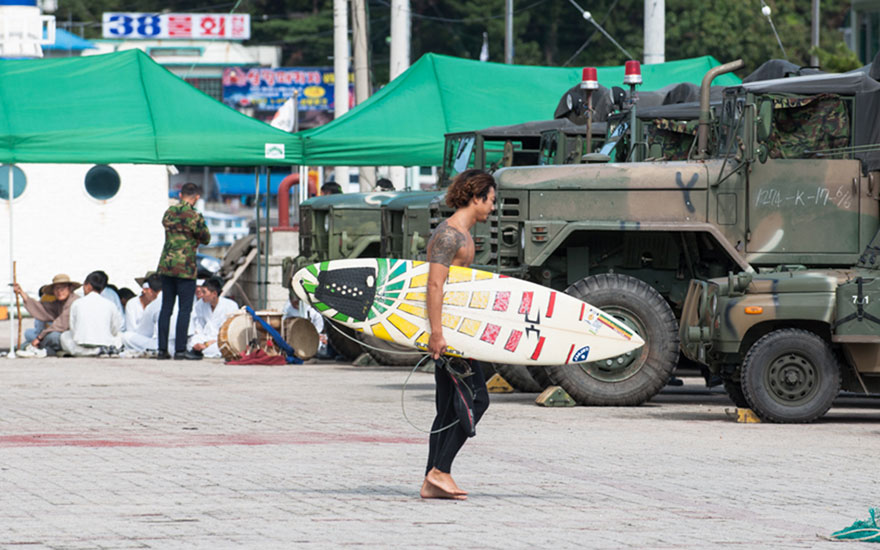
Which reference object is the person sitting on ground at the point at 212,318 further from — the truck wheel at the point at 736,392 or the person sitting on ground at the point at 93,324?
the truck wheel at the point at 736,392

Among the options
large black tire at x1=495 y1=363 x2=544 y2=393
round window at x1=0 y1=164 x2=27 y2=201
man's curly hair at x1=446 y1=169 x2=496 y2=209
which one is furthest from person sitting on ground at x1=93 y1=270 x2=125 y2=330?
man's curly hair at x1=446 y1=169 x2=496 y2=209

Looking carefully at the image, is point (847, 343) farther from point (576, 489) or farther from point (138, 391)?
point (138, 391)

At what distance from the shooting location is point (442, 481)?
827 centimetres

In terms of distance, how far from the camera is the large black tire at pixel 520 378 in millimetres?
15008

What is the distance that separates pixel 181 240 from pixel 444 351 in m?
11.4

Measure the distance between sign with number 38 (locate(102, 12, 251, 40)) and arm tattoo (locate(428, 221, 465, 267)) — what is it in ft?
242

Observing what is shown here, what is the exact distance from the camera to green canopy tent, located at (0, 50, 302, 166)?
1905 cm

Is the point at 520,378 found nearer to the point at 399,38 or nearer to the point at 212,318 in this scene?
the point at 212,318

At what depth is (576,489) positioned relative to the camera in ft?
28.9

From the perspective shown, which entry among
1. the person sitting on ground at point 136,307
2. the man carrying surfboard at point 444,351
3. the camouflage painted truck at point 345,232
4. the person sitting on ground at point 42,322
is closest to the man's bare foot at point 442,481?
the man carrying surfboard at point 444,351

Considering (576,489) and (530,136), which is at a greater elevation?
(530,136)

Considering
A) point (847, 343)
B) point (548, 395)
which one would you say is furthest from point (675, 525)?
point (548, 395)

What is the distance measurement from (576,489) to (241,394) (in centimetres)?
664

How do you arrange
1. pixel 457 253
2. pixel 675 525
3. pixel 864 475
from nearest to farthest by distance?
pixel 675 525 < pixel 457 253 < pixel 864 475
